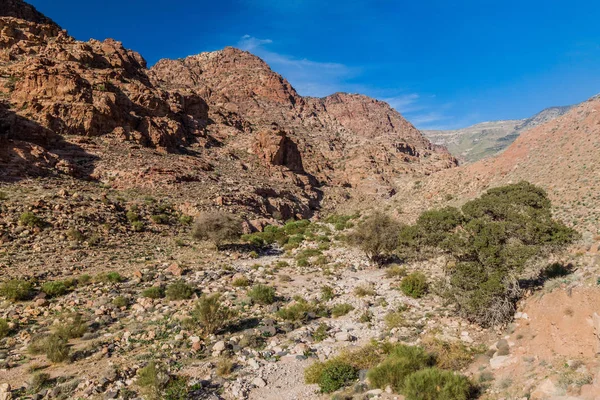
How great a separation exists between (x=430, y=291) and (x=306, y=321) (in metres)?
5.76

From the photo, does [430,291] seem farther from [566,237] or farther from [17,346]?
[17,346]

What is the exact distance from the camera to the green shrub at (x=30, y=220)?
19.6 meters

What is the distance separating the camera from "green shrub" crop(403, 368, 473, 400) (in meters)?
6.54

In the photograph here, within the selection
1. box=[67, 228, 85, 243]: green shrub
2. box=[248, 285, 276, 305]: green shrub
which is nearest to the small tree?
box=[248, 285, 276, 305]: green shrub

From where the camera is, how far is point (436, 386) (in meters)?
6.77

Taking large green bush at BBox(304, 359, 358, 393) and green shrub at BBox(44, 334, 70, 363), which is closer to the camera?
large green bush at BBox(304, 359, 358, 393)

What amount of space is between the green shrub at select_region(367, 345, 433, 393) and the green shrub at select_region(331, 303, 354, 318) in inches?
190

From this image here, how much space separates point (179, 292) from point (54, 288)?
16.9ft

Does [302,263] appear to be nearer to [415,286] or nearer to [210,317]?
[415,286]

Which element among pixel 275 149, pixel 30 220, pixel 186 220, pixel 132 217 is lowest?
pixel 186 220

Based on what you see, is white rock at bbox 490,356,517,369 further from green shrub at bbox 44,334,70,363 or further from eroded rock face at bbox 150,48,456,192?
eroded rock face at bbox 150,48,456,192

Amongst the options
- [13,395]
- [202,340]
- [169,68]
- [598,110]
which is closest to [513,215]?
[202,340]

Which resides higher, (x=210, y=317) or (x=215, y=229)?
(x=215, y=229)

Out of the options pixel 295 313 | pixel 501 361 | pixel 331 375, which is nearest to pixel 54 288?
pixel 295 313
